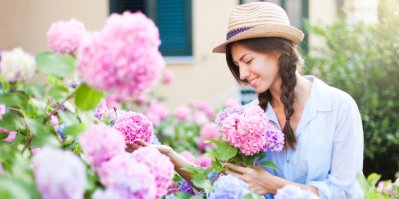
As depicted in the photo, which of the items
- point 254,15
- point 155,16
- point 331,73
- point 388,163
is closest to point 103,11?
point 155,16

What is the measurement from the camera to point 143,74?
3.92 feet

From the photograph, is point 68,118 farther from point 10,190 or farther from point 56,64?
point 10,190

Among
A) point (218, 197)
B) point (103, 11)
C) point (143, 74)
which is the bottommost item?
point (103, 11)

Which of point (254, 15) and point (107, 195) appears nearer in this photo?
point (107, 195)

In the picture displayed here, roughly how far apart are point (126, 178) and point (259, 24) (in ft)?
4.07

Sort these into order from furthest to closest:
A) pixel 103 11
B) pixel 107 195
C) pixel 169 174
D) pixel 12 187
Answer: pixel 103 11, pixel 169 174, pixel 107 195, pixel 12 187

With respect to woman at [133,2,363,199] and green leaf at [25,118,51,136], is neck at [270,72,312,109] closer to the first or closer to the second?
woman at [133,2,363,199]

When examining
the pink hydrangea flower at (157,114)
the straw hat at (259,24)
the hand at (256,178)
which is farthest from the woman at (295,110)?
the pink hydrangea flower at (157,114)

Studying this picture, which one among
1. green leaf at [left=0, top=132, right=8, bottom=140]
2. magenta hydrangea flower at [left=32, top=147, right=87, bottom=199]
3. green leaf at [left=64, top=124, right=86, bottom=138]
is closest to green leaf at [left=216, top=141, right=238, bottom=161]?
green leaf at [left=0, top=132, right=8, bottom=140]

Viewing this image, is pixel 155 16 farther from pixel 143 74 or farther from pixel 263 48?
pixel 143 74

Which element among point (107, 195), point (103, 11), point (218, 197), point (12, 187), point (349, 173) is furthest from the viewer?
point (103, 11)

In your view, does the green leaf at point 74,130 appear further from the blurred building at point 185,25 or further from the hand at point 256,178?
the blurred building at point 185,25

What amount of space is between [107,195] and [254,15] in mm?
1325

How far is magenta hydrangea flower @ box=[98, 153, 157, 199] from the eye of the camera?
1205mm
